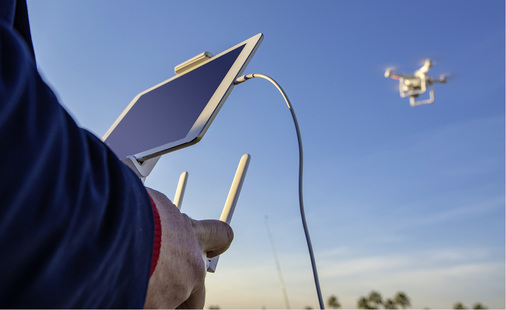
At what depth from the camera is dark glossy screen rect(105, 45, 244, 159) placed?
5.91ft

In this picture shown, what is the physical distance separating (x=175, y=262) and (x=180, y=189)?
1.39m

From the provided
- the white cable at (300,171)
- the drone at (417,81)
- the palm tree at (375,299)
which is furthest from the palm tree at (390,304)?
the white cable at (300,171)

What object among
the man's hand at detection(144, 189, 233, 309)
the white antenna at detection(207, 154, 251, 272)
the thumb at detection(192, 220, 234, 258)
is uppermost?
the white antenna at detection(207, 154, 251, 272)

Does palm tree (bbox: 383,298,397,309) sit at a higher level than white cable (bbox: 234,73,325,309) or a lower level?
higher

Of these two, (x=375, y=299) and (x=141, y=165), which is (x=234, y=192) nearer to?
(x=141, y=165)

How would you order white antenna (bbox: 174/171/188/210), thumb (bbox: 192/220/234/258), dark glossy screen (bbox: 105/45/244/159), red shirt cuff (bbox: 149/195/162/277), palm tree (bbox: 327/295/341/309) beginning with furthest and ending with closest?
palm tree (bbox: 327/295/341/309)
white antenna (bbox: 174/171/188/210)
dark glossy screen (bbox: 105/45/244/159)
thumb (bbox: 192/220/234/258)
red shirt cuff (bbox: 149/195/162/277)

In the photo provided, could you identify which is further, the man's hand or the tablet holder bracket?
the tablet holder bracket

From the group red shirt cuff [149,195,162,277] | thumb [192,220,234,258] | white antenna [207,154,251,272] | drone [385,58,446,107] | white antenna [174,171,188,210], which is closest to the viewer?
red shirt cuff [149,195,162,277]

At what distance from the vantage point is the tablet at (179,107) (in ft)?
5.53

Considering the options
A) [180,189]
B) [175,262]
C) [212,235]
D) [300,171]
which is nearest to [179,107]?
[180,189]

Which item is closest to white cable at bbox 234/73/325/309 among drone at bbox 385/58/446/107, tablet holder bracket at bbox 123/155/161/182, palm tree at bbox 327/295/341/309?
tablet holder bracket at bbox 123/155/161/182

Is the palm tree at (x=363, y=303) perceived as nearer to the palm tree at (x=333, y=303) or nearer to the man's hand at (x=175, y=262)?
the palm tree at (x=333, y=303)

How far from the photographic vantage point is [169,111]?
2.01 meters

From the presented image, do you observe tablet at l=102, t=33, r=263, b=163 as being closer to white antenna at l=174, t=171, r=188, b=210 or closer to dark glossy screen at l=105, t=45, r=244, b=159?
dark glossy screen at l=105, t=45, r=244, b=159
